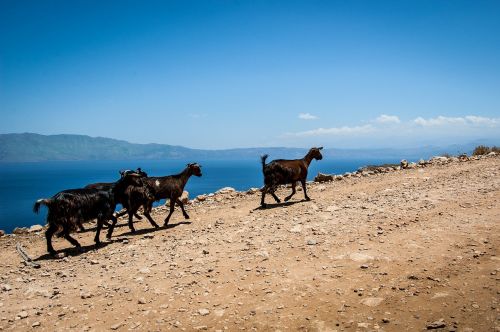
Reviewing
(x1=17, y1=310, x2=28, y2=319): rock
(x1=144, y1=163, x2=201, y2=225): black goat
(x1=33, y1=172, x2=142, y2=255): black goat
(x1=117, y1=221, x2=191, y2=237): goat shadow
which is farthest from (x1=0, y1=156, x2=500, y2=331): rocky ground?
(x1=144, y1=163, x2=201, y2=225): black goat

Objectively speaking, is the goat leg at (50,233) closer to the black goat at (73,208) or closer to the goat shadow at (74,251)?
the black goat at (73,208)

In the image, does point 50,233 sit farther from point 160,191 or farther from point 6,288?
point 160,191

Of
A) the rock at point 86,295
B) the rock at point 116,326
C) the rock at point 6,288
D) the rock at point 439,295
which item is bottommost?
the rock at point 6,288

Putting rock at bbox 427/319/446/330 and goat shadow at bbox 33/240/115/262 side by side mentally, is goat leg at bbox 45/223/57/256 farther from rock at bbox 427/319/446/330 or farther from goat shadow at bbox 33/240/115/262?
rock at bbox 427/319/446/330

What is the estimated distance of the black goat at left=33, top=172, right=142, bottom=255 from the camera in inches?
382

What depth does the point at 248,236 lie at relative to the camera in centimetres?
944

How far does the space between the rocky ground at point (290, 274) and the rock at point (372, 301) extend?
0.03 metres

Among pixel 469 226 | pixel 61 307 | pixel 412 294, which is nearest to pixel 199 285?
pixel 61 307

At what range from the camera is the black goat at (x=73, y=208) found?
9711 mm

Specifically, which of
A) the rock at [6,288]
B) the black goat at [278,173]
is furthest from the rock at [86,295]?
the black goat at [278,173]

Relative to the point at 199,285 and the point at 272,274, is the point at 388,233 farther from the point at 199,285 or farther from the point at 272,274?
the point at 199,285

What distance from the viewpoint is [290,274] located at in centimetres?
678

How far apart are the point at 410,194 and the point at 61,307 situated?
11054 mm

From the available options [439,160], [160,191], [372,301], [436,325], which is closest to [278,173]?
[160,191]
